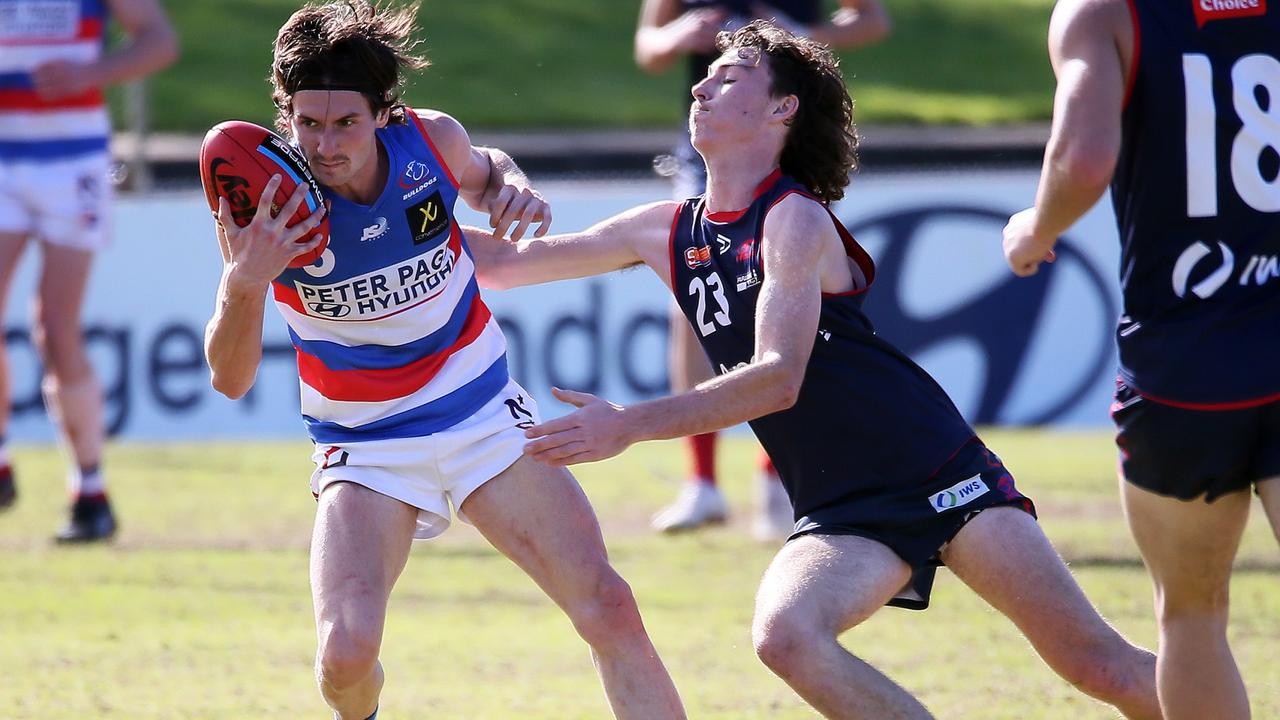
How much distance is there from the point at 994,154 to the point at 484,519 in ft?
32.7

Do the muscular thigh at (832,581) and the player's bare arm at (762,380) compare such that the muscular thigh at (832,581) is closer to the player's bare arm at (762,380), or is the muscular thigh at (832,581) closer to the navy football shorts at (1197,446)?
the player's bare arm at (762,380)

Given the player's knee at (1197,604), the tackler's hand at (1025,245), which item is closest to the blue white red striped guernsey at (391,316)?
the tackler's hand at (1025,245)

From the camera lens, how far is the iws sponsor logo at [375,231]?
4070 mm

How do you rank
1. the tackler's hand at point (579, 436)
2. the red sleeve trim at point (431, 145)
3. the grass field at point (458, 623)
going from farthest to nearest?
the grass field at point (458, 623), the red sleeve trim at point (431, 145), the tackler's hand at point (579, 436)

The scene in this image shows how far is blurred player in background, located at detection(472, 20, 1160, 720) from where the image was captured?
3504 millimetres

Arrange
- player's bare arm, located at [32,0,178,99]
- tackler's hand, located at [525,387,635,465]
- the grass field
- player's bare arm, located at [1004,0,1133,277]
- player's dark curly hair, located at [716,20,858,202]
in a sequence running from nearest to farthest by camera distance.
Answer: player's bare arm, located at [1004,0,1133,277]
tackler's hand, located at [525,387,635,465]
player's dark curly hair, located at [716,20,858,202]
the grass field
player's bare arm, located at [32,0,178,99]

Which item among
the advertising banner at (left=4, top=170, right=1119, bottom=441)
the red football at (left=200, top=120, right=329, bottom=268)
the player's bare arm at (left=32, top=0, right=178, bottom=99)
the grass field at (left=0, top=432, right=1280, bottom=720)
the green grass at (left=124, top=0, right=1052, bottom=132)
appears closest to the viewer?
the red football at (left=200, top=120, right=329, bottom=268)

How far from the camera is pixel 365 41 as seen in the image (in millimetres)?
4008

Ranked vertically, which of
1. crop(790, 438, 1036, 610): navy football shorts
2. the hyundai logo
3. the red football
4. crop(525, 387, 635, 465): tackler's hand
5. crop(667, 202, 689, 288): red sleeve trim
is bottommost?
crop(790, 438, 1036, 610): navy football shorts

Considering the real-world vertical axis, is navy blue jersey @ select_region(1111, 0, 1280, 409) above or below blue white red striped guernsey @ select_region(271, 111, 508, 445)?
above

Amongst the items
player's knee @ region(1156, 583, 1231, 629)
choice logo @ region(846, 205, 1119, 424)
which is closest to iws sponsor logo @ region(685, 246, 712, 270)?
player's knee @ region(1156, 583, 1231, 629)

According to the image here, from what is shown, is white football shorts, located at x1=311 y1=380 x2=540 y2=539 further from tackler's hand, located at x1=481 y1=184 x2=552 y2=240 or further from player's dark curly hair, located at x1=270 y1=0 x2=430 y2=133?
player's dark curly hair, located at x1=270 y1=0 x2=430 y2=133

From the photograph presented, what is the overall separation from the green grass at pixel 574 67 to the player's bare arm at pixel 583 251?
1292cm

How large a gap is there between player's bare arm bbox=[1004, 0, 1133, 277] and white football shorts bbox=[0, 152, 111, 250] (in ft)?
17.3
